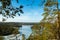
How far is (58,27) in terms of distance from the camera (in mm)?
4500

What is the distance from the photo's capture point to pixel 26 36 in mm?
5066

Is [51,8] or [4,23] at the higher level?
[51,8]

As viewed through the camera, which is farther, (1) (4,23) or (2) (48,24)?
(1) (4,23)

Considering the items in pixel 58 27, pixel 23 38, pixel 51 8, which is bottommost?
pixel 23 38

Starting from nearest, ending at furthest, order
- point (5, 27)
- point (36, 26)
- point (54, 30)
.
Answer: point (54, 30) → point (36, 26) → point (5, 27)

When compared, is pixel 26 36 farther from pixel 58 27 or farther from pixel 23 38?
pixel 58 27

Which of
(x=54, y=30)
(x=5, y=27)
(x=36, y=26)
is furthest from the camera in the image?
(x=5, y=27)

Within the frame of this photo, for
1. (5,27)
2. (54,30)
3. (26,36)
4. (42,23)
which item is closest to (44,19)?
(42,23)

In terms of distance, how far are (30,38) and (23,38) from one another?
23cm

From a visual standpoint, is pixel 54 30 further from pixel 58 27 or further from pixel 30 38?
pixel 30 38

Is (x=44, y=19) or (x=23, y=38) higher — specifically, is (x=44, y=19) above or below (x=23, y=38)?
above

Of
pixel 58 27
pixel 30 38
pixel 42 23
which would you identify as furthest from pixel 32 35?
pixel 58 27

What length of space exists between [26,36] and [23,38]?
145mm

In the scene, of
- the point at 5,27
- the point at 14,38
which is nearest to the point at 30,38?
the point at 14,38
